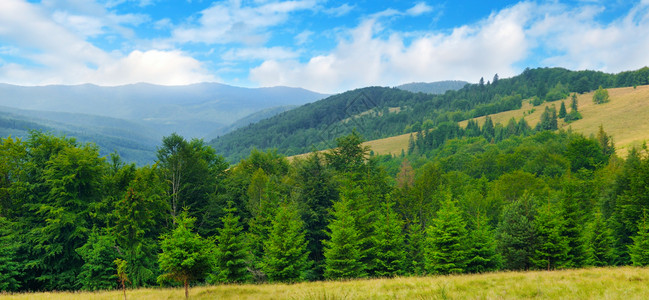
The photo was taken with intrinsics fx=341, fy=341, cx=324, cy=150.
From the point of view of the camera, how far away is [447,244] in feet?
97.5

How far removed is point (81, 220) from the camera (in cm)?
2898

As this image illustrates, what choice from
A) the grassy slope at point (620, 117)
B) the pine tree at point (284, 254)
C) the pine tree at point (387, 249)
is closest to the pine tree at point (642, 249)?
the pine tree at point (387, 249)

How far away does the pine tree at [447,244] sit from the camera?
28672 mm

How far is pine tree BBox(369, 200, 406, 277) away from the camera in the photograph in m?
32.6

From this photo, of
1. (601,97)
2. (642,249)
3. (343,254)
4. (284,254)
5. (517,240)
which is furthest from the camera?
(601,97)

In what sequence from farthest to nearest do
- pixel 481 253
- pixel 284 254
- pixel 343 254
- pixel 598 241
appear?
pixel 598 241 → pixel 481 253 → pixel 343 254 → pixel 284 254

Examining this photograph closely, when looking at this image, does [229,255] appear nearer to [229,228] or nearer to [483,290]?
[229,228]

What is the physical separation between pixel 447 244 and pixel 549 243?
9.52 m

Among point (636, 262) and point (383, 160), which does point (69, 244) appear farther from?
point (383, 160)

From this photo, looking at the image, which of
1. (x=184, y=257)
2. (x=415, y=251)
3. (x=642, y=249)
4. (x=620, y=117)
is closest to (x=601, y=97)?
(x=620, y=117)

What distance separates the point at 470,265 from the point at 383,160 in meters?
145

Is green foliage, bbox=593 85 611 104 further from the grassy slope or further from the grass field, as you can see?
the grass field

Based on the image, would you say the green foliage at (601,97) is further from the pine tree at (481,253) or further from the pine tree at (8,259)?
→ the pine tree at (8,259)

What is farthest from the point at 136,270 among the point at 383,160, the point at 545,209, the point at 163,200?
the point at 383,160
